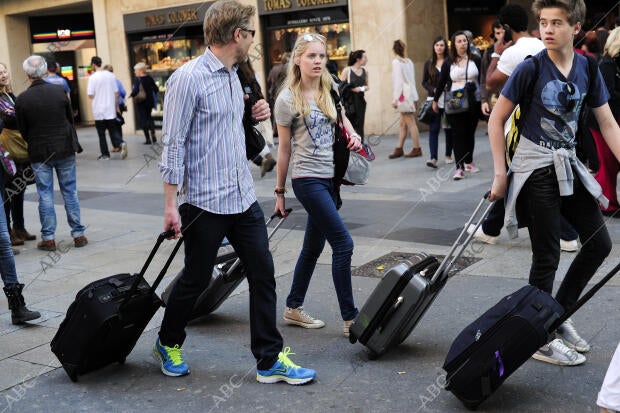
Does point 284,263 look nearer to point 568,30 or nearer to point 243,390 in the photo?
point 243,390

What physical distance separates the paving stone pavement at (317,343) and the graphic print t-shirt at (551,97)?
1144mm

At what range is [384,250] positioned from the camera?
7.12 metres

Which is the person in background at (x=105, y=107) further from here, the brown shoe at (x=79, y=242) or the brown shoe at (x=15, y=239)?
the brown shoe at (x=79, y=242)

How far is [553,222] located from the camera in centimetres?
413

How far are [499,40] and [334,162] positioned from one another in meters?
4.75

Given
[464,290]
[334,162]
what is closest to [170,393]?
[334,162]

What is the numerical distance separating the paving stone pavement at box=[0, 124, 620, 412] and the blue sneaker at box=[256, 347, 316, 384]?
0.04 m

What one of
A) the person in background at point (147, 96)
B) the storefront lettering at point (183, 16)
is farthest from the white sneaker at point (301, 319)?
the storefront lettering at point (183, 16)

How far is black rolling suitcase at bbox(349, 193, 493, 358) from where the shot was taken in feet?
14.0

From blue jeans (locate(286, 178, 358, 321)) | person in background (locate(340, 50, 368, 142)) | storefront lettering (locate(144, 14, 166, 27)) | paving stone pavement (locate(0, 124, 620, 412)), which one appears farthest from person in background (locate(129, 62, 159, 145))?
blue jeans (locate(286, 178, 358, 321))

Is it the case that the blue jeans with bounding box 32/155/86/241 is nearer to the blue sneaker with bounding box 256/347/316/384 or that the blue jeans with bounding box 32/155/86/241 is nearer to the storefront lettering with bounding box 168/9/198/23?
the blue sneaker with bounding box 256/347/316/384

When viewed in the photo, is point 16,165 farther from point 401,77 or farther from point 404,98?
point 401,77

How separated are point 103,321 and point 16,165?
4635 mm

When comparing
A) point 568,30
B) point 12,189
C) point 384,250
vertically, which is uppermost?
point 568,30
